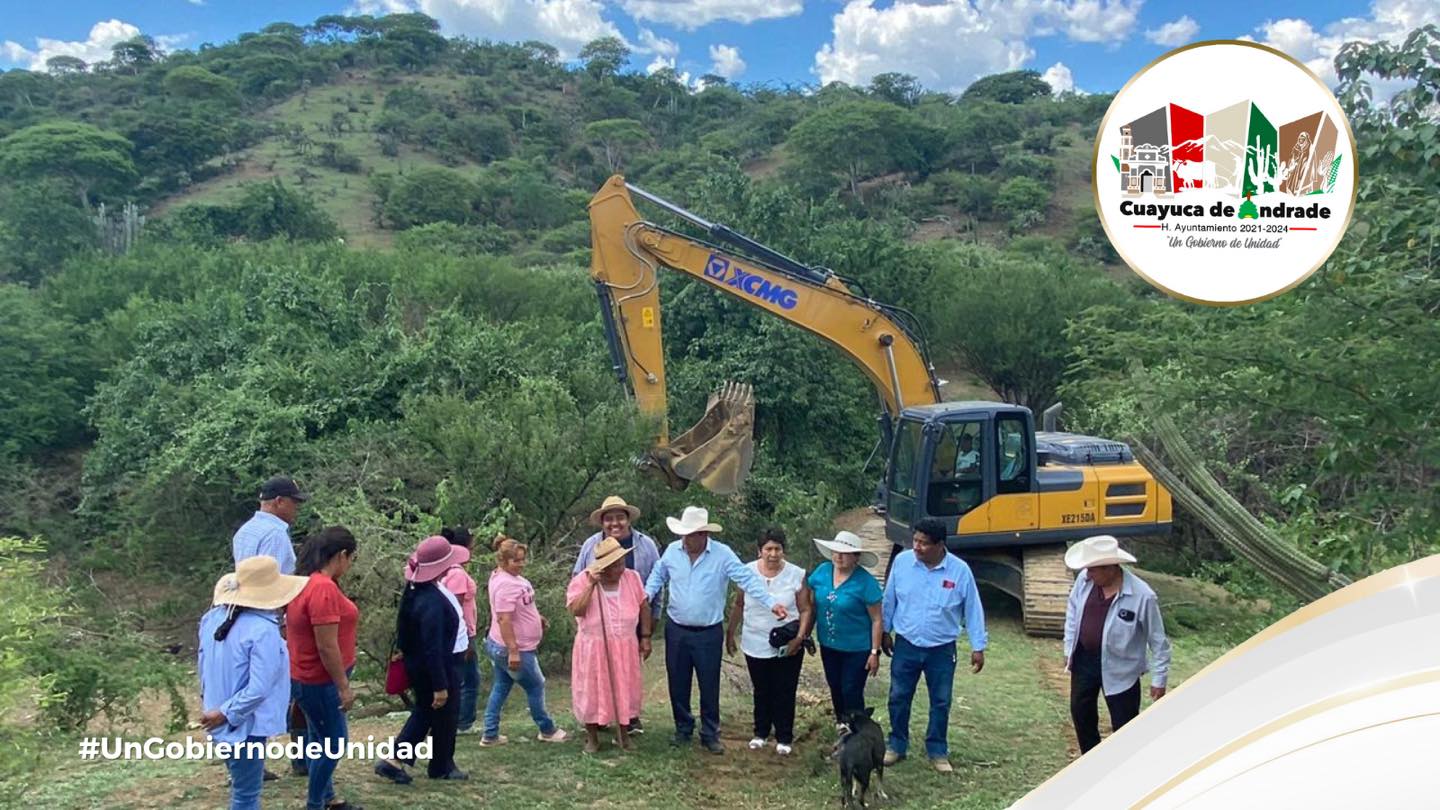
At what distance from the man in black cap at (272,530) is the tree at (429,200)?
4357 centimetres

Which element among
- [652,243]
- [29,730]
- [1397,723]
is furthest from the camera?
[652,243]

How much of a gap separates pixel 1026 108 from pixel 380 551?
69197mm

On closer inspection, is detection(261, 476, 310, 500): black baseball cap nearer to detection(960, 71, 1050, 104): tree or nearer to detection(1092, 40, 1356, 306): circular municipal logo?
detection(1092, 40, 1356, 306): circular municipal logo

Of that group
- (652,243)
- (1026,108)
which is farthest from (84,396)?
(1026,108)

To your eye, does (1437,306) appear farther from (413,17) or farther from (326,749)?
(413,17)

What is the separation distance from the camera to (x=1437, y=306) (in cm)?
454

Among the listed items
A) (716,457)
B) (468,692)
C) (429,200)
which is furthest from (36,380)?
(429,200)

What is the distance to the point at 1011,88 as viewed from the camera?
258ft

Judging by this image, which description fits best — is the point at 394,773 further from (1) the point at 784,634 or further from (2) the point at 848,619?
(2) the point at 848,619

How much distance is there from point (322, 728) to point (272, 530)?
3.46ft

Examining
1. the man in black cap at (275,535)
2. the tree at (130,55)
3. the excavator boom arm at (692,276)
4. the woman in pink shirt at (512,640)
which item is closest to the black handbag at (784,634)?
the woman in pink shirt at (512,640)

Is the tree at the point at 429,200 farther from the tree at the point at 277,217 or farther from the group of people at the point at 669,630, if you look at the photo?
the group of people at the point at 669,630

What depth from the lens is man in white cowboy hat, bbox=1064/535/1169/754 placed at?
4.72 meters

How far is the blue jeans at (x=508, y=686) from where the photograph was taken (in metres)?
5.73
